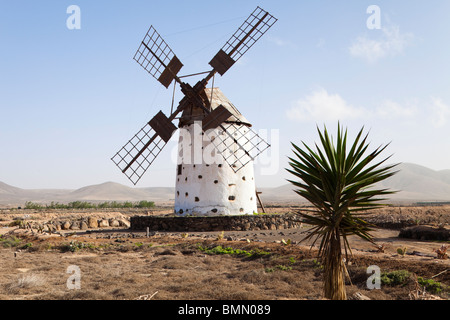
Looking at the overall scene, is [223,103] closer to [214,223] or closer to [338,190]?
[214,223]

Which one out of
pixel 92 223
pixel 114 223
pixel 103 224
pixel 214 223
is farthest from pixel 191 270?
pixel 114 223

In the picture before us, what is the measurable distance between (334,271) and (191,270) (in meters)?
6.04

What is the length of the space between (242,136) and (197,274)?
46.8 ft

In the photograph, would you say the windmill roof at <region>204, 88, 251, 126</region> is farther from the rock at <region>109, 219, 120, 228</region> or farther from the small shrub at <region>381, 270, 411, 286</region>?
the small shrub at <region>381, 270, 411, 286</region>

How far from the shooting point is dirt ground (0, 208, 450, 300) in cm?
860

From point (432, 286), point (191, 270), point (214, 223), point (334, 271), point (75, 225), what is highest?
point (334, 271)

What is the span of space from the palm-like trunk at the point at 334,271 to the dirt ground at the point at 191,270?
0.45 metres

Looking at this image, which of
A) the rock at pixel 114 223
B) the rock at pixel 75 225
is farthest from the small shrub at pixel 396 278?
the rock at pixel 114 223

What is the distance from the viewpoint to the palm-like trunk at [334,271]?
21.6 feet

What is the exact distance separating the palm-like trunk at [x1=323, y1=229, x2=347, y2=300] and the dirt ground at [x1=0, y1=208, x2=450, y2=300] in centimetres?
45

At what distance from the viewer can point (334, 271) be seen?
660 cm

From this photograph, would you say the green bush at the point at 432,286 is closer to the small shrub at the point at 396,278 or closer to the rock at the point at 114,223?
the small shrub at the point at 396,278
